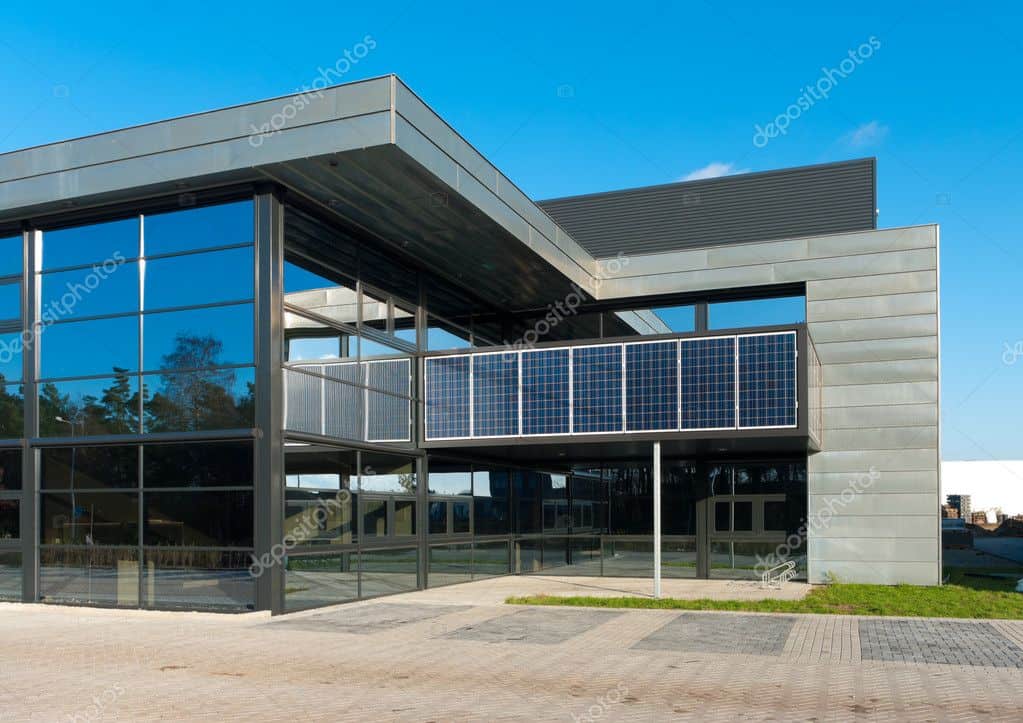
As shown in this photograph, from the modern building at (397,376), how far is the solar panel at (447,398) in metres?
0.06

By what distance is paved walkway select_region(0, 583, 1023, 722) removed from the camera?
8.62 m

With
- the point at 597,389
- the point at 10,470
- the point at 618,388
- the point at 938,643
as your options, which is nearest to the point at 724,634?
the point at 938,643

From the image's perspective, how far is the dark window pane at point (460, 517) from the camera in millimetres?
20875

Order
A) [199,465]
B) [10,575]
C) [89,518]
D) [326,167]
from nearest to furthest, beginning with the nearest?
[326,167] < [199,465] < [89,518] < [10,575]

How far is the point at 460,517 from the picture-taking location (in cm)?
2111

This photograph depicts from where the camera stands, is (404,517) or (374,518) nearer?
(374,518)

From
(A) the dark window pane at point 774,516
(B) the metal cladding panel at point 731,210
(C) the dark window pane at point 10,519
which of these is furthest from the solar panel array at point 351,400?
(A) the dark window pane at point 774,516

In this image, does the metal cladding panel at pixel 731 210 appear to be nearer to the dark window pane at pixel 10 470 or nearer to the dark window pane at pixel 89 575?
the dark window pane at pixel 89 575

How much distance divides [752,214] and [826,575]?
930cm

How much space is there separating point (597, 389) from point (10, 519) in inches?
429

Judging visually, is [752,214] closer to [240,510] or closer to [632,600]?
[632,600]

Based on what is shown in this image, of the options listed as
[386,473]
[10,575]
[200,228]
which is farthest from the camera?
[386,473]

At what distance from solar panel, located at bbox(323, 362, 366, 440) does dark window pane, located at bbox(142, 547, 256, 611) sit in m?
2.73

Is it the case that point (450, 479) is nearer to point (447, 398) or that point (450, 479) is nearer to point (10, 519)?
point (447, 398)
